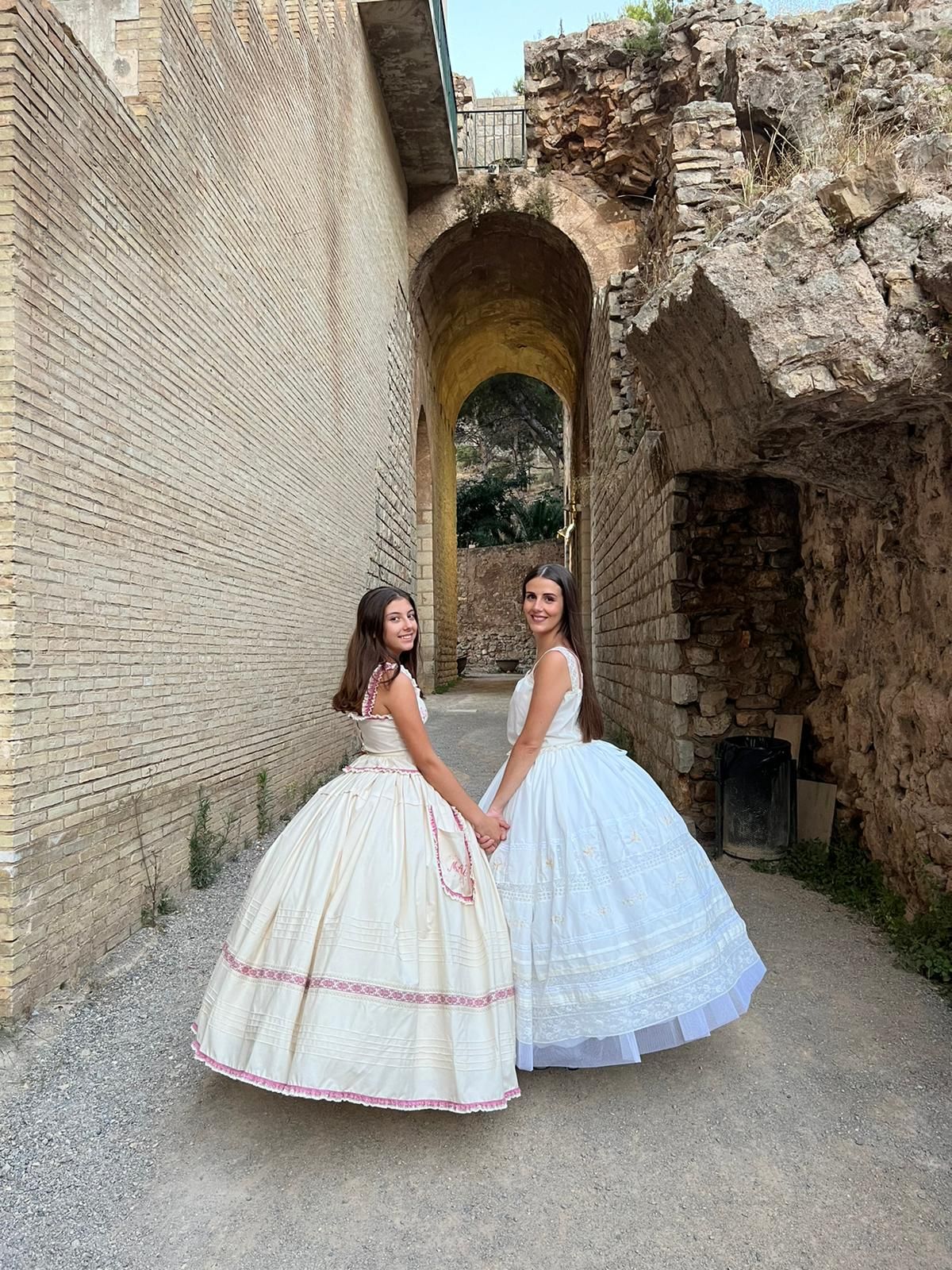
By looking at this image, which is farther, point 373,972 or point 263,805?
point 263,805

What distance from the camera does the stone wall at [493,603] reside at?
27.2 meters

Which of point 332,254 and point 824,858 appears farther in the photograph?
point 332,254

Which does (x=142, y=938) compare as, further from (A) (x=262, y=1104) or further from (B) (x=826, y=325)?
(B) (x=826, y=325)

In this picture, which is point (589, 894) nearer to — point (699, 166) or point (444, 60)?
point (699, 166)

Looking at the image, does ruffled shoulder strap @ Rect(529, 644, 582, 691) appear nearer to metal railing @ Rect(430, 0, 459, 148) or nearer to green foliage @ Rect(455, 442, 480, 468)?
metal railing @ Rect(430, 0, 459, 148)

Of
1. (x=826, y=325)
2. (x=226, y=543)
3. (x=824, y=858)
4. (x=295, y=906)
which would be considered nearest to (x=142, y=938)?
(x=295, y=906)

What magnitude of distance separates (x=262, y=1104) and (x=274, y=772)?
3.95m

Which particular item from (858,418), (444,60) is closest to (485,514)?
(444,60)

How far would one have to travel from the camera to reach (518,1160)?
87.3 inches

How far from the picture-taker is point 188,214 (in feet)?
15.2

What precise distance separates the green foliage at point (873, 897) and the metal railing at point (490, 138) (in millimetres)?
11547

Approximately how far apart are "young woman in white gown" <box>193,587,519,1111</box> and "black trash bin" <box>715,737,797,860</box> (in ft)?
9.91

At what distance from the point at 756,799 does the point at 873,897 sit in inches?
38.7

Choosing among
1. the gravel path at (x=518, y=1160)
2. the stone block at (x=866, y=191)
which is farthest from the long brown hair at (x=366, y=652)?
the stone block at (x=866, y=191)
